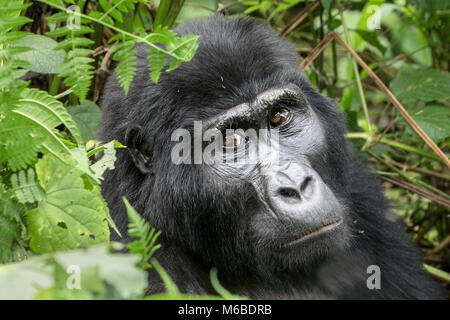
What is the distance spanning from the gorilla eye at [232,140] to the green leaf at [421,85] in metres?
1.95

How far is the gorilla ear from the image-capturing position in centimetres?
326

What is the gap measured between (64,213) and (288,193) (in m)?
1.09

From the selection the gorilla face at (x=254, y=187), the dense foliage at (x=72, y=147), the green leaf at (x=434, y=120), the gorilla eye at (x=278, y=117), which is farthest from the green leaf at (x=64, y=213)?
the green leaf at (x=434, y=120)

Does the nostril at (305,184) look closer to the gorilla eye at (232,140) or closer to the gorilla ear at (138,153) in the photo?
the gorilla eye at (232,140)

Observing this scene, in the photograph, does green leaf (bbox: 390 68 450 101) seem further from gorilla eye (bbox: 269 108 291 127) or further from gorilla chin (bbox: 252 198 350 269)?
gorilla chin (bbox: 252 198 350 269)

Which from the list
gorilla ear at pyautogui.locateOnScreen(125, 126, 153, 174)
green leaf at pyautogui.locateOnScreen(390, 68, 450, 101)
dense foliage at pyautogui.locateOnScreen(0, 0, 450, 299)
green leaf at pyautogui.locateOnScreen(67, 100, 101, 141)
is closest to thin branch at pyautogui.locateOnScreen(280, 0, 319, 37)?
dense foliage at pyautogui.locateOnScreen(0, 0, 450, 299)

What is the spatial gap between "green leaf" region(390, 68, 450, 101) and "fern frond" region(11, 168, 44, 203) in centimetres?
316

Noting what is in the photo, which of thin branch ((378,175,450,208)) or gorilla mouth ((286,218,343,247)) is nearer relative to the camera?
gorilla mouth ((286,218,343,247))

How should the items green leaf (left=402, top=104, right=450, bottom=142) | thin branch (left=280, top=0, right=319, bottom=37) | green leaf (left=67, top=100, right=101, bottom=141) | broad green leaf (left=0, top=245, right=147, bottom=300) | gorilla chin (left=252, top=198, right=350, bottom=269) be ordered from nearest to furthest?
broad green leaf (left=0, top=245, right=147, bottom=300), gorilla chin (left=252, top=198, right=350, bottom=269), green leaf (left=67, top=100, right=101, bottom=141), green leaf (left=402, top=104, right=450, bottom=142), thin branch (left=280, top=0, right=319, bottom=37)

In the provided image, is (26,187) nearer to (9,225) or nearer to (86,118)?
(9,225)

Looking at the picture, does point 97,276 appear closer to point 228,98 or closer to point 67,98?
point 228,98

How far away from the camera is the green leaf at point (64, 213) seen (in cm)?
228

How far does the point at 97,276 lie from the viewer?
60.7 inches
